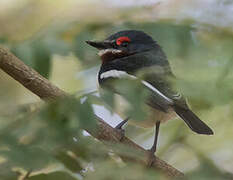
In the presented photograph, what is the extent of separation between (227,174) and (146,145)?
158cm

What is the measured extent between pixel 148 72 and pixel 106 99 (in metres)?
0.35

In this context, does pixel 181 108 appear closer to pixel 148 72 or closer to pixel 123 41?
pixel 148 72

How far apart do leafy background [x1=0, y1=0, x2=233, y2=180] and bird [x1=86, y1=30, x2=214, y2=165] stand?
7 centimetres

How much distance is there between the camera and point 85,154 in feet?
5.08

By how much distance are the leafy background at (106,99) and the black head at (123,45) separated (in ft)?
0.60

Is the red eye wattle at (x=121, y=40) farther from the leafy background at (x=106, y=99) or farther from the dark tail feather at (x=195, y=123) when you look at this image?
the dark tail feather at (x=195, y=123)

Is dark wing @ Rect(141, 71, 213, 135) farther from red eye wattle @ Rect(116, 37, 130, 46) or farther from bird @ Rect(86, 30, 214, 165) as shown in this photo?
red eye wattle @ Rect(116, 37, 130, 46)

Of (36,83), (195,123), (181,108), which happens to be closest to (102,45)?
(181,108)

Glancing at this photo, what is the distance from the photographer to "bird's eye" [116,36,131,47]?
141 inches

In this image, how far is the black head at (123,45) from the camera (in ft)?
11.5

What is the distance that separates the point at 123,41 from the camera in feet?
11.9

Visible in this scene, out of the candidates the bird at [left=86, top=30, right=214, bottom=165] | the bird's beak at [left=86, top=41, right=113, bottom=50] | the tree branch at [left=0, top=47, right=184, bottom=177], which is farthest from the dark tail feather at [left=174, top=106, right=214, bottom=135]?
the bird's beak at [left=86, top=41, right=113, bottom=50]

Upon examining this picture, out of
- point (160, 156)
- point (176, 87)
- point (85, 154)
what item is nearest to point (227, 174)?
point (176, 87)

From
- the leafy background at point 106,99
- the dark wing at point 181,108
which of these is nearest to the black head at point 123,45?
the leafy background at point 106,99
